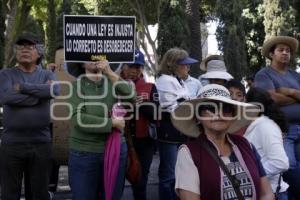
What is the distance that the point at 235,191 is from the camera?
10.8 ft

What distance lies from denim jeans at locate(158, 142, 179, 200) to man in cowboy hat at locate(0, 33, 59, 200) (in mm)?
1526

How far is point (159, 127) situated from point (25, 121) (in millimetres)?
1718

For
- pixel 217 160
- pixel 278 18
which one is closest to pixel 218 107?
pixel 217 160

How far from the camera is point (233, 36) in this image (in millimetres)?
31875

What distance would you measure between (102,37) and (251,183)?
2217 mm

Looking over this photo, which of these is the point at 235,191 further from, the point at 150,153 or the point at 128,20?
the point at 150,153

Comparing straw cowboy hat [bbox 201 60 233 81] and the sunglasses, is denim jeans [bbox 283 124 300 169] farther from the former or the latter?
the sunglasses

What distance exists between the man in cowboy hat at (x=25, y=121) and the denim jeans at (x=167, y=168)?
5.01 ft

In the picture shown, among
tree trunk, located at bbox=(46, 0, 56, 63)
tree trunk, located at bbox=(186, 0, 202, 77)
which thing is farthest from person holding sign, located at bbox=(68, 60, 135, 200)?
tree trunk, located at bbox=(46, 0, 56, 63)

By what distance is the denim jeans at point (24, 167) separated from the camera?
5305 millimetres

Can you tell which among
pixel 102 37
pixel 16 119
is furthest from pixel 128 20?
pixel 16 119

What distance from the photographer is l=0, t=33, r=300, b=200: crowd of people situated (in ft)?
11.2

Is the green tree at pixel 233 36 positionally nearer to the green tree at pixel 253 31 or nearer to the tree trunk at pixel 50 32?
the green tree at pixel 253 31

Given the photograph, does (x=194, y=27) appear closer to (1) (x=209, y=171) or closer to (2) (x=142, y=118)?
(2) (x=142, y=118)
